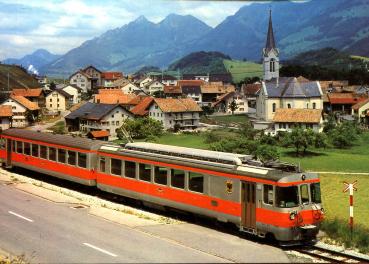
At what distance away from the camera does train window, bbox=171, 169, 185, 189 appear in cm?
1828

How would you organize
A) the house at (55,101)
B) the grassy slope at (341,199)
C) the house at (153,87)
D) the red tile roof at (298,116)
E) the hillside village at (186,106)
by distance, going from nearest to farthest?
the grassy slope at (341,199)
the red tile roof at (298,116)
the hillside village at (186,106)
the house at (55,101)
the house at (153,87)

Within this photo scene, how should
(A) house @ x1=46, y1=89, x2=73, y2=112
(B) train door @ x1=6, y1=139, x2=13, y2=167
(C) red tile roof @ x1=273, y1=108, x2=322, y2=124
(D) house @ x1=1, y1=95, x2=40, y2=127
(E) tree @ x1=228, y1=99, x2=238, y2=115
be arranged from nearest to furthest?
(B) train door @ x1=6, y1=139, x2=13, y2=167, (C) red tile roof @ x1=273, y1=108, x2=322, y2=124, (D) house @ x1=1, y1=95, x2=40, y2=127, (A) house @ x1=46, y1=89, x2=73, y2=112, (E) tree @ x1=228, y1=99, x2=238, y2=115

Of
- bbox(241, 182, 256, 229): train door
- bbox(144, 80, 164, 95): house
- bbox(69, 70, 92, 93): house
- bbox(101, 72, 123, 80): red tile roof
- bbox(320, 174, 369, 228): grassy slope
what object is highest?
bbox(101, 72, 123, 80): red tile roof

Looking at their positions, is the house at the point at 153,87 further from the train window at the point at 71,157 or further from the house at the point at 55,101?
the train window at the point at 71,157

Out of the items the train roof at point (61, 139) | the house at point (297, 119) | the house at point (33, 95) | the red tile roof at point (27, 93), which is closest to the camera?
the train roof at point (61, 139)

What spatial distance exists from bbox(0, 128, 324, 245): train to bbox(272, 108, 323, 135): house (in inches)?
1757

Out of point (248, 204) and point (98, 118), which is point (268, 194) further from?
point (98, 118)

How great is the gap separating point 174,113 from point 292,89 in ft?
71.5

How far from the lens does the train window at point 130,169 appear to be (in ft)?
67.9

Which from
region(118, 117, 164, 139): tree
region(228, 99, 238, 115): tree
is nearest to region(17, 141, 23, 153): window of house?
region(118, 117, 164, 139): tree

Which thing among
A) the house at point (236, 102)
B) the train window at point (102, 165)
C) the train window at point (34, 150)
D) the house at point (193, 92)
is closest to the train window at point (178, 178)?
the train window at point (102, 165)

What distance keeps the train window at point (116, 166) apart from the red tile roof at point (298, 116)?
4634 centimetres

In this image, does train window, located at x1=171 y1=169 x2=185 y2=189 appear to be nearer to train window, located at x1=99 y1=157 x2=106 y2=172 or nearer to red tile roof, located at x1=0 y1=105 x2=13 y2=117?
train window, located at x1=99 y1=157 x2=106 y2=172

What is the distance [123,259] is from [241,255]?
10.2 feet
